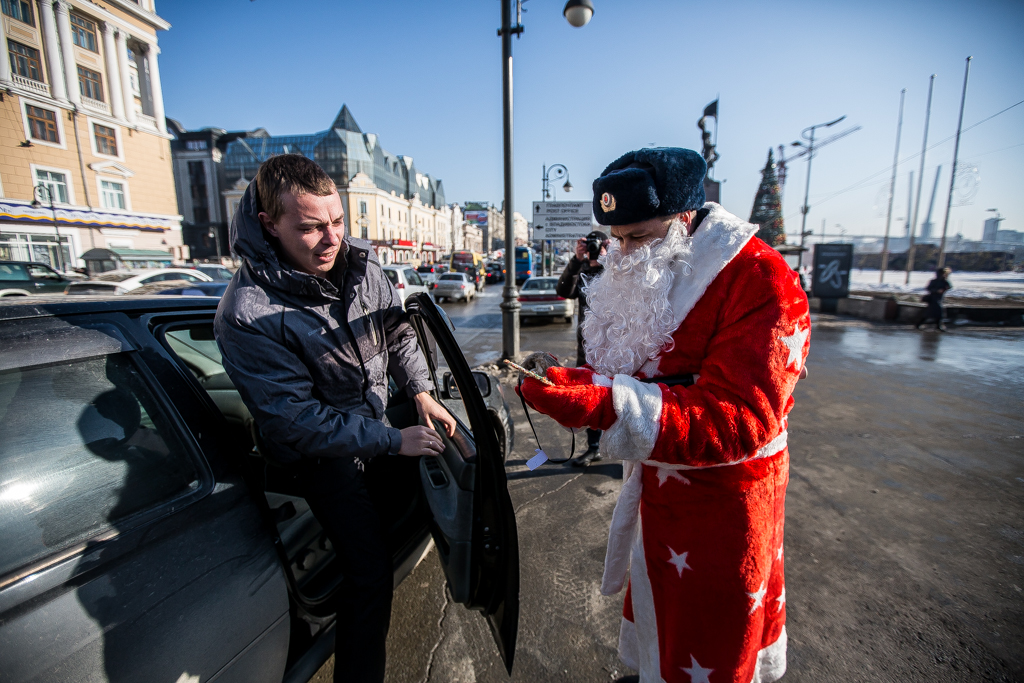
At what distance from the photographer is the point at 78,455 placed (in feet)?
3.78

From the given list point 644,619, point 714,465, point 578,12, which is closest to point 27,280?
point 578,12

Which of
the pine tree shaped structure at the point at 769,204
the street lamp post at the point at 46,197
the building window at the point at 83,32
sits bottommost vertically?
the street lamp post at the point at 46,197

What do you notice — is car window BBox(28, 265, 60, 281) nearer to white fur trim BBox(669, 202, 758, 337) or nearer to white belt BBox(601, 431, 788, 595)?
white belt BBox(601, 431, 788, 595)

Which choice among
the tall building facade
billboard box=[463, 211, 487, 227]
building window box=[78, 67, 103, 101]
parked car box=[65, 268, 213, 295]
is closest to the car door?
parked car box=[65, 268, 213, 295]

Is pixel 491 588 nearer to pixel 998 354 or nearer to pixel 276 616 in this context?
pixel 276 616

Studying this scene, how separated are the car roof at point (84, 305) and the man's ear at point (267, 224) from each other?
525mm

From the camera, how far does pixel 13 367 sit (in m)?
1.08

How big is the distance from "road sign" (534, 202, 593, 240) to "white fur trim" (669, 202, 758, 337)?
7.21m

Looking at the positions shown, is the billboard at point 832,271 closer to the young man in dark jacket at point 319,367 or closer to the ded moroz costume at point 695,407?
the ded moroz costume at point 695,407

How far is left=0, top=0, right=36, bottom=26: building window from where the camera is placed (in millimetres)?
2527

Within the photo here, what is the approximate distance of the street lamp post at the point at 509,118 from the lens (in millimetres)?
6113

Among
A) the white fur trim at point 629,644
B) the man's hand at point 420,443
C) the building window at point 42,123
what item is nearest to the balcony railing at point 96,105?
the building window at point 42,123

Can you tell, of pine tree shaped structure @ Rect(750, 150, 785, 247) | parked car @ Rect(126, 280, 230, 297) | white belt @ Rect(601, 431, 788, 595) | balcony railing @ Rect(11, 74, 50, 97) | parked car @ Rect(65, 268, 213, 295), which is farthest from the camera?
pine tree shaped structure @ Rect(750, 150, 785, 247)

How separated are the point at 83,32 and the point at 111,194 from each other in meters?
1.85
